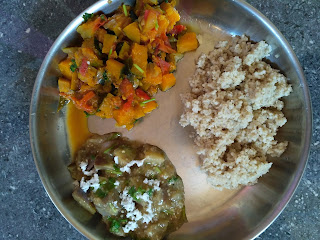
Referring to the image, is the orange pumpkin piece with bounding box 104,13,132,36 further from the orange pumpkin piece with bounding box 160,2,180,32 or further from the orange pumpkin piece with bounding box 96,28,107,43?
the orange pumpkin piece with bounding box 160,2,180,32

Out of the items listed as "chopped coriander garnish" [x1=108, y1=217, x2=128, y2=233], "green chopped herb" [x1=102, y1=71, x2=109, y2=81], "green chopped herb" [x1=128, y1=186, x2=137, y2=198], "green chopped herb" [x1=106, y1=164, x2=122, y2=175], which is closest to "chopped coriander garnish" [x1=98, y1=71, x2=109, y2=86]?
"green chopped herb" [x1=102, y1=71, x2=109, y2=81]

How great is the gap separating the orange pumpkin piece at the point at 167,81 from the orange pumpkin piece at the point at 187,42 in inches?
6.5

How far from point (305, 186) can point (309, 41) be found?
860 millimetres

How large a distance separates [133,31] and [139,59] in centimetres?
13

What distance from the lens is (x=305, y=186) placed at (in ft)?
6.39

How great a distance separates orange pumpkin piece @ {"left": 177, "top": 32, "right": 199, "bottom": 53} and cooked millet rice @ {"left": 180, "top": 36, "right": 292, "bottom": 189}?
0.44 ft

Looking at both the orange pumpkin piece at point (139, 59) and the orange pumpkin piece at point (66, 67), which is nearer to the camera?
the orange pumpkin piece at point (139, 59)

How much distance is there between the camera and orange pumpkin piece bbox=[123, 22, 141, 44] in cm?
153

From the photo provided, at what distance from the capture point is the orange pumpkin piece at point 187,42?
177 centimetres

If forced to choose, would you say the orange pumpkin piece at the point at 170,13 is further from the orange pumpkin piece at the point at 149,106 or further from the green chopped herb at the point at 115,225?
the green chopped herb at the point at 115,225

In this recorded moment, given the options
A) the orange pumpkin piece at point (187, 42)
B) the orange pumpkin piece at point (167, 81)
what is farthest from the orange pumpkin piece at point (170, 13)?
the orange pumpkin piece at point (167, 81)

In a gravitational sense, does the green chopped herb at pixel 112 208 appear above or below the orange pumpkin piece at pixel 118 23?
below

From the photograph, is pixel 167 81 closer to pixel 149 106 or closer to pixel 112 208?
pixel 149 106

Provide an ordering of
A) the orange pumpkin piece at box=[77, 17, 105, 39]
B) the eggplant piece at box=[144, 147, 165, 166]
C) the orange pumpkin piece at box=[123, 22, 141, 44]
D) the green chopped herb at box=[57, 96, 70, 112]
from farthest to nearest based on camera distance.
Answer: the green chopped herb at box=[57, 96, 70, 112], the eggplant piece at box=[144, 147, 165, 166], the orange pumpkin piece at box=[77, 17, 105, 39], the orange pumpkin piece at box=[123, 22, 141, 44]
